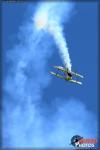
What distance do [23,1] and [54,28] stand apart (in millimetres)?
5234

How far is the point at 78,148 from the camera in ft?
346

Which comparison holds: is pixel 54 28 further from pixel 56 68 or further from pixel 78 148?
pixel 78 148

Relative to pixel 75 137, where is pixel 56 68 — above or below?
above

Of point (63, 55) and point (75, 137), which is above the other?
point (63, 55)

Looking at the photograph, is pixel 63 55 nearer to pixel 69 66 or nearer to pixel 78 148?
pixel 69 66

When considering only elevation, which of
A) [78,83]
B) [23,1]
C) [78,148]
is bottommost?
[78,148]

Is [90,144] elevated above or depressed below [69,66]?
below

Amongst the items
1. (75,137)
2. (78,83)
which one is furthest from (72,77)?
(75,137)

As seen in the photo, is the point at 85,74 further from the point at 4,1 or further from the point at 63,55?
the point at 4,1

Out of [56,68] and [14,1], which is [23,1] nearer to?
[14,1]

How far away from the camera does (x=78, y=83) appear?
109m

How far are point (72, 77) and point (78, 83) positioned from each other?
110 cm

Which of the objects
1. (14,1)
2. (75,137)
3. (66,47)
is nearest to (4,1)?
(14,1)

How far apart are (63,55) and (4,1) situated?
1019 cm
